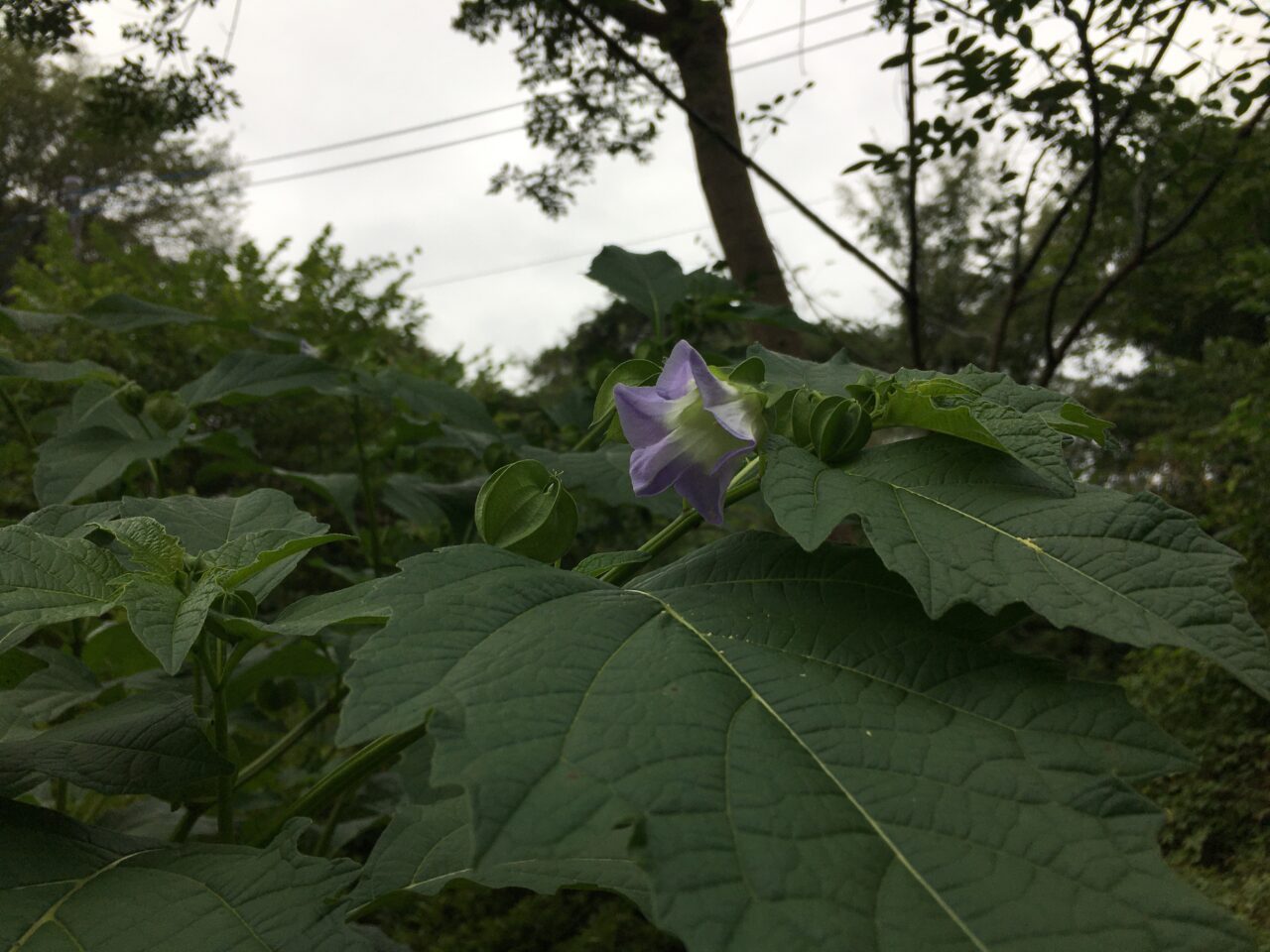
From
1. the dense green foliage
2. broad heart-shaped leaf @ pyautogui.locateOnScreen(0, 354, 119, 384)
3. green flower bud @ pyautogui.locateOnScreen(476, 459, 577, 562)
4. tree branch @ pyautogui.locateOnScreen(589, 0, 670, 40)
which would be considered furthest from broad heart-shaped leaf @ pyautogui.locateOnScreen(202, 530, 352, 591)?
tree branch @ pyautogui.locateOnScreen(589, 0, 670, 40)

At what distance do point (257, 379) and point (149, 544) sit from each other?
875 mm

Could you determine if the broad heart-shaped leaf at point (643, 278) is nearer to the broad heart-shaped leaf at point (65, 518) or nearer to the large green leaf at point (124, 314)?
the large green leaf at point (124, 314)

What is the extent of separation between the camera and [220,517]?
→ 846 mm

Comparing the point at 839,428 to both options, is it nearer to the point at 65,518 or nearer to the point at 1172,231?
the point at 65,518

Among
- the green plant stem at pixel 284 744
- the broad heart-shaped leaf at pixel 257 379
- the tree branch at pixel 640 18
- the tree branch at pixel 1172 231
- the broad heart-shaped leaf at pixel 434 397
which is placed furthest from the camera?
the tree branch at pixel 640 18

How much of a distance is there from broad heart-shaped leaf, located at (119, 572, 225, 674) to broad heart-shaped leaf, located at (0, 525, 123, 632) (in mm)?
16

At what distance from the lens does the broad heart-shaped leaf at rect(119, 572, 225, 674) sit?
547 millimetres

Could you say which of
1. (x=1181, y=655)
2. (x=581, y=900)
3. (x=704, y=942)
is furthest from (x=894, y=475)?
(x=1181, y=655)

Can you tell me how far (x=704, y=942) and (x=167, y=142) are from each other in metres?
20.5

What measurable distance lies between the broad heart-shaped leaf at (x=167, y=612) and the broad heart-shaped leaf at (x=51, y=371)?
0.76 meters

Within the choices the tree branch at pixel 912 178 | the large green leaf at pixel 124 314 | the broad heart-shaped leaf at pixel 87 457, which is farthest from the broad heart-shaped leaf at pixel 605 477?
the tree branch at pixel 912 178

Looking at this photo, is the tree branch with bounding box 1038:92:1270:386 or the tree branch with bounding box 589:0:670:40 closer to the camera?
the tree branch with bounding box 1038:92:1270:386

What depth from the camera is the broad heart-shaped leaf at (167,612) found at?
547 millimetres

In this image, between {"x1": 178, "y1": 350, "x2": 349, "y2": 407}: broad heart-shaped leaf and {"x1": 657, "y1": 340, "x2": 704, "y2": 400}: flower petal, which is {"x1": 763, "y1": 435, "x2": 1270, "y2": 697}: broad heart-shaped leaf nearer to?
{"x1": 657, "y1": 340, "x2": 704, "y2": 400}: flower petal
